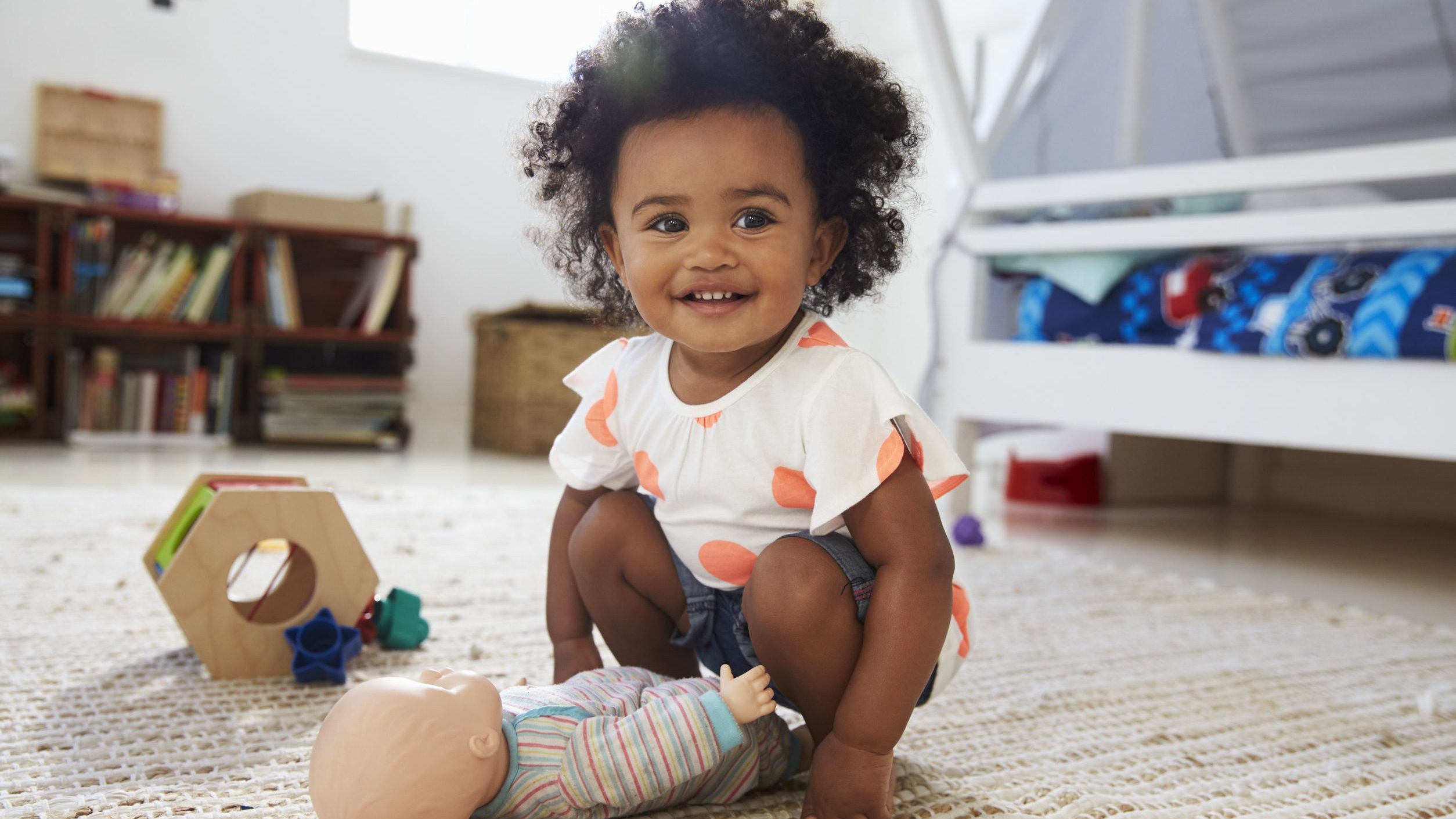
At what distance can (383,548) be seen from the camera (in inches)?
57.4

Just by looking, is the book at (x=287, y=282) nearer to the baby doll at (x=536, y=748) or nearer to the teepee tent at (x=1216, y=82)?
the teepee tent at (x=1216, y=82)

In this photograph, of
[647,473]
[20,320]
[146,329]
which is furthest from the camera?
[146,329]

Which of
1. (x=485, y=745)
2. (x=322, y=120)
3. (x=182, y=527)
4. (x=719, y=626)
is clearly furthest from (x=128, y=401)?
(x=485, y=745)

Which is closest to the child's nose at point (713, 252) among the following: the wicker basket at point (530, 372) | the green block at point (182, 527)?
the green block at point (182, 527)

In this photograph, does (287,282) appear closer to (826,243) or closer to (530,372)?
(530,372)

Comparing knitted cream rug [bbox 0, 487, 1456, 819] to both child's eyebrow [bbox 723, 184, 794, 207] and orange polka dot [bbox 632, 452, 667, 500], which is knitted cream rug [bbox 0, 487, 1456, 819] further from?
child's eyebrow [bbox 723, 184, 794, 207]

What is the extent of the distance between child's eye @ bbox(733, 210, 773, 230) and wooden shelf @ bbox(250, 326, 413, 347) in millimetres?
2452

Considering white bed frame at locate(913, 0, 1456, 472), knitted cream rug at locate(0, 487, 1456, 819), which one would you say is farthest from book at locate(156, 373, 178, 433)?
white bed frame at locate(913, 0, 1456, 472)

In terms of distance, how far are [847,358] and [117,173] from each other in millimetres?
2683

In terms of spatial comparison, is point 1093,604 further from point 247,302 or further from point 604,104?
point 247,302

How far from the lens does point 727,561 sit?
710 millimetres

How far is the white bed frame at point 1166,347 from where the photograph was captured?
1.38 m

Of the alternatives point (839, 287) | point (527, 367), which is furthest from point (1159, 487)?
point (839, 287)

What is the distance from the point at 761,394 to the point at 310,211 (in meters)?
2.48
